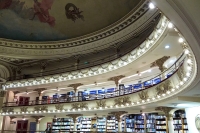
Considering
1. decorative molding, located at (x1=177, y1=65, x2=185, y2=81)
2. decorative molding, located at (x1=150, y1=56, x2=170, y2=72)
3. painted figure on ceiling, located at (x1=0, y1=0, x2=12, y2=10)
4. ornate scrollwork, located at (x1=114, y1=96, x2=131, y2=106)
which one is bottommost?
ornate scrollwork, located at (x1=114, y1=96, x2=131, y2=106)

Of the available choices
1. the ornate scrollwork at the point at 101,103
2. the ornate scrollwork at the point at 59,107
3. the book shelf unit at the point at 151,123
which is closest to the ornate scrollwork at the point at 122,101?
the ornate scrollwork at the point at 101,103

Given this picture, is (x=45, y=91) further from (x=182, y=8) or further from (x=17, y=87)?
(x=182, y=8)

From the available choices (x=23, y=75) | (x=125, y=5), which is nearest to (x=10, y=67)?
(x=23, y=75)

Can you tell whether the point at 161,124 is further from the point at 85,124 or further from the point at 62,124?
the point at 62,124

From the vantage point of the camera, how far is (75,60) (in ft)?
68.8

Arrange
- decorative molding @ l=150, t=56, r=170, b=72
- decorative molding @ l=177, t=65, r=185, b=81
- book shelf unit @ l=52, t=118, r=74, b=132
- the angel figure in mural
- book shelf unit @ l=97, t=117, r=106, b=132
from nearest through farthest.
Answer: decorative molding @ l=177, t=65, r=185, b=81 → decorative molding @ l=150, t=56, r=170, b=72 → book shelf unit @ l=97, t=117, r=106, b=132 → book shelf unit @ l=52, t=118, r=74, b=132 → the angel figure in mural

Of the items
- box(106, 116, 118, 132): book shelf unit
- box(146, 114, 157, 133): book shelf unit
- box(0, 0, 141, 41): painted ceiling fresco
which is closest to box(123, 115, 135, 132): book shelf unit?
box(106, 116, 118, 132): book shelf unit

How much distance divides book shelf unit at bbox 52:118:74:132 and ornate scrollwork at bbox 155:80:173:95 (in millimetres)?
11184

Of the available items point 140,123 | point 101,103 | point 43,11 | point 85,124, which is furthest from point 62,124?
point 43,11

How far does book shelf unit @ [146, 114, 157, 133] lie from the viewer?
13517 mm

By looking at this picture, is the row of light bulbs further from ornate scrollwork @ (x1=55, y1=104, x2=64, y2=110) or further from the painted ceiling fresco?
the painted ceiling fresco

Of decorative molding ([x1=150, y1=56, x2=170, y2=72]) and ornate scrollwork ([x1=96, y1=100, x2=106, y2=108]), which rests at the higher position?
decorative molding ([x1=150, y1=56, x2=170, y2=72])

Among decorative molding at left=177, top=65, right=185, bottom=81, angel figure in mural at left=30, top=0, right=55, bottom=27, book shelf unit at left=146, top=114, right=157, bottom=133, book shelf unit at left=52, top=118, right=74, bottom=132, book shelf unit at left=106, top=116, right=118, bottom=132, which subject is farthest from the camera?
angel figure in mural at left=30, top=0, right=55, bottom=27

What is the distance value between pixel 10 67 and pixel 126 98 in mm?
15334
